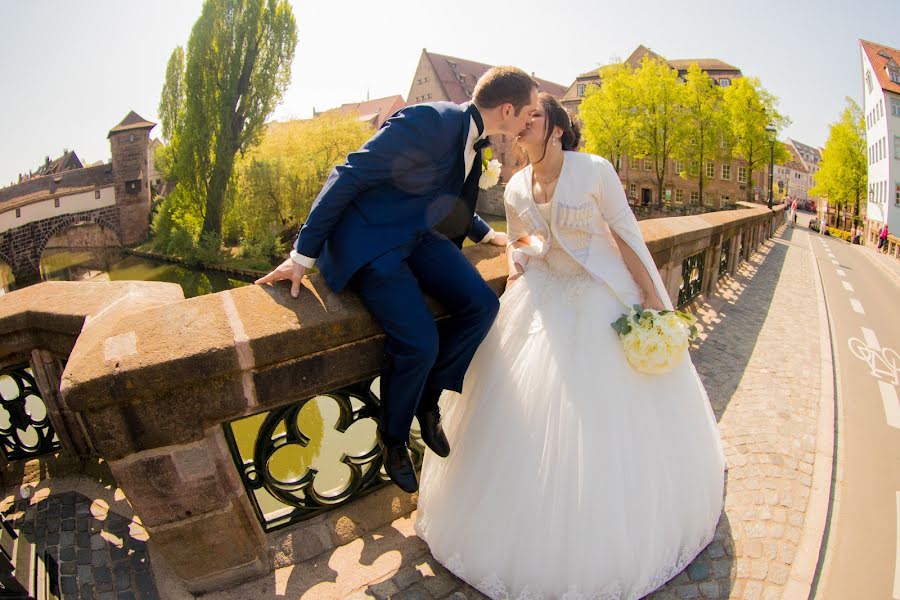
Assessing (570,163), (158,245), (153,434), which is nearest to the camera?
(153,434)

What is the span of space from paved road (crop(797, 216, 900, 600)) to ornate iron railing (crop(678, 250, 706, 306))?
4.30 ft

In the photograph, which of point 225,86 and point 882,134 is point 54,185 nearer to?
point 225,86

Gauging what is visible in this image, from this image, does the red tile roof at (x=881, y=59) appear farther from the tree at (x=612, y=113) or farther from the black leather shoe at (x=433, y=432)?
the black leather shoe at (x=433, y=432)

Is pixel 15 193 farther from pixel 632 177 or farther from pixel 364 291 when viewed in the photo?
pixel 632 177

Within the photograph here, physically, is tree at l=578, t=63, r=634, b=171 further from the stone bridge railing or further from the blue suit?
the stone bridge railing

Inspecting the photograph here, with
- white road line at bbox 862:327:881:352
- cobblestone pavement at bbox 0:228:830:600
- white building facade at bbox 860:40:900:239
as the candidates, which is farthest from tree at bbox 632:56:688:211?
cobblestone pavement at bbox 0:228:830:600

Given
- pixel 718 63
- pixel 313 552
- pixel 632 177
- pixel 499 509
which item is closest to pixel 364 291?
pixel 499 509

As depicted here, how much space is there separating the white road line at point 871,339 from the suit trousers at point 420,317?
6149 mm

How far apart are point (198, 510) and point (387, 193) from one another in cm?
149

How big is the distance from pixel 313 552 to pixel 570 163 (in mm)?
2217

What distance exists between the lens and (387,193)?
2.28 meters

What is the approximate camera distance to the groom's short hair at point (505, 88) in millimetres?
2373

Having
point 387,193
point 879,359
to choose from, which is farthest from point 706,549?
point 879,359

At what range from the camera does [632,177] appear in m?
53.7
